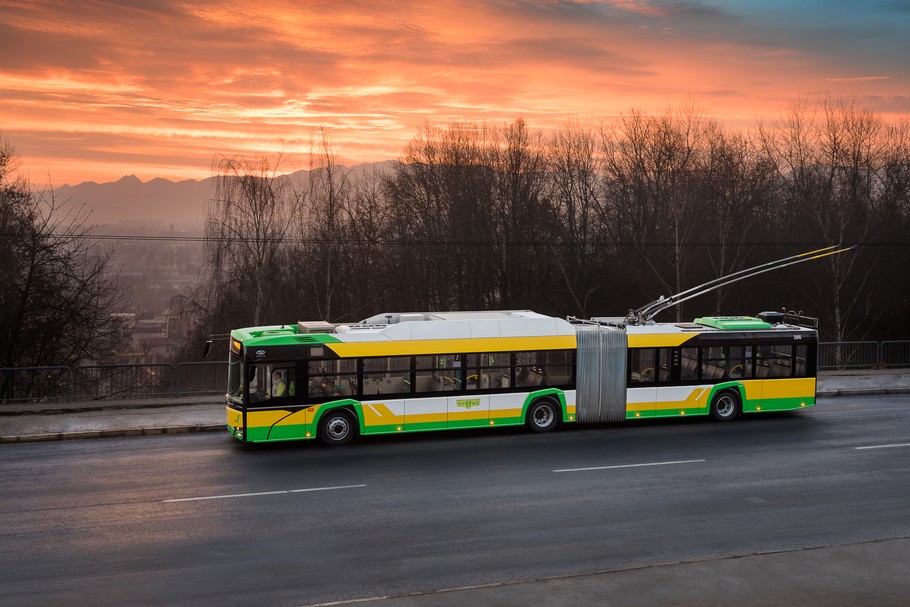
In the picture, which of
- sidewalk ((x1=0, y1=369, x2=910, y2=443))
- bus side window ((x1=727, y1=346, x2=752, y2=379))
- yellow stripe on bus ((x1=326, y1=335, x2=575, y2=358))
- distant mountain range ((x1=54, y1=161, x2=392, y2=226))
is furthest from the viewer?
distant mountain range ((x1=54, y1=161, x2=392, y2=226))

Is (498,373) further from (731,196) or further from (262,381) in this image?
(731,196)

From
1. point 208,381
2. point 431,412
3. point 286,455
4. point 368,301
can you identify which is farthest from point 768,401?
point 368,301

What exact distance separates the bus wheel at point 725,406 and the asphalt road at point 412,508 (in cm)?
140

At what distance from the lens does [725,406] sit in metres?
24.3

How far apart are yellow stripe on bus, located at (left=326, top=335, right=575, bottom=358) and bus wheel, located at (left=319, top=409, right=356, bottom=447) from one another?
53.4 inches

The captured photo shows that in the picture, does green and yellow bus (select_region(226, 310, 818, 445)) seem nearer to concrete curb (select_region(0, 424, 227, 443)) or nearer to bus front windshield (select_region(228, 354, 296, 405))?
bus front windshield (select_region(228, 354, 296, 405))

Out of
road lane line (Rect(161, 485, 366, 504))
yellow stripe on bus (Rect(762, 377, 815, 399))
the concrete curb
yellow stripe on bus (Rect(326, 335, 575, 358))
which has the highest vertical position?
yellow stripe on bus (Rect(326, 335, 575, 358))

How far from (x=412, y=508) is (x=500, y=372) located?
7257 mm

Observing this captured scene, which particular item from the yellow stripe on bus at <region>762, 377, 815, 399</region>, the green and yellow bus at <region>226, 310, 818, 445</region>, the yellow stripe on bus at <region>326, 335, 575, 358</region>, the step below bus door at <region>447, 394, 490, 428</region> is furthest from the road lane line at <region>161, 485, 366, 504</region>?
the yellow stripe on bus at <region>762, 377, 815, 399</region>

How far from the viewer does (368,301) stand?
161 feet

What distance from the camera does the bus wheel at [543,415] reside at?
883 inches

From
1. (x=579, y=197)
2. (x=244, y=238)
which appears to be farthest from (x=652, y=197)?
(x=244, y=238)

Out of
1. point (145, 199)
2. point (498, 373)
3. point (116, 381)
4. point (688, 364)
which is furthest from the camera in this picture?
point (145, 199)

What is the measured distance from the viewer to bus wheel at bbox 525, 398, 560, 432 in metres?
22.4
